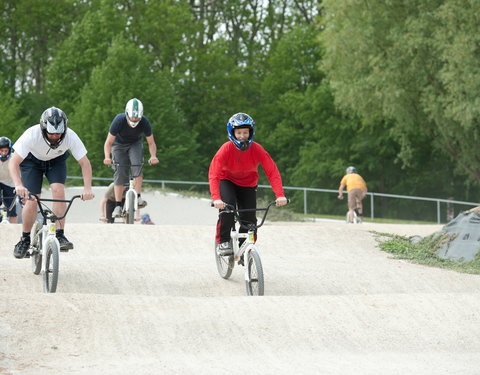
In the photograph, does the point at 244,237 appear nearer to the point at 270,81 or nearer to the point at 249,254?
the point at 249,254

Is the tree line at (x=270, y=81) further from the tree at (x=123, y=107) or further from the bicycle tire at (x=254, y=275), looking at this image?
the bicycle tire at (x=254, y=275)

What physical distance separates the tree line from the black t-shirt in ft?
55.7

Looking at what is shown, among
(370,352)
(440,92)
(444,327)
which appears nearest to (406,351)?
(370,352)

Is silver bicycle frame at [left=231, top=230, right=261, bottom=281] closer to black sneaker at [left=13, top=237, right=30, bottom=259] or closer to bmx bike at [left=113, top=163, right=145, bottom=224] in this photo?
black sneaker at [left=13, top=237, right=30, bottom=259]

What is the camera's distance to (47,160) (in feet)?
34.6

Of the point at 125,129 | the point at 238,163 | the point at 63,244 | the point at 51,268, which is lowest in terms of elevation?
the point at 51,268

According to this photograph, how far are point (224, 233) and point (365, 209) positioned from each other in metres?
26.3

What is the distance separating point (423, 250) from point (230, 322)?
7224 millimetres

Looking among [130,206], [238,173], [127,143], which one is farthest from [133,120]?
[238,173]

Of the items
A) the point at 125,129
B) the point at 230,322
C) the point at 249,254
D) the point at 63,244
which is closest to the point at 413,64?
the point at 125,129

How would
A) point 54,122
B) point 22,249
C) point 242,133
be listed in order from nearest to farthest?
1. point 54,122
2. point 242,133
3. point 22,249

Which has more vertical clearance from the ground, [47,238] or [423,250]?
[47,238]

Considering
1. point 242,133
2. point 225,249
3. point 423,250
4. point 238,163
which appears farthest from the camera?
point 423,250

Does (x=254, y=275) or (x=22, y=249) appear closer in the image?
(x=254, y=275)
